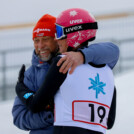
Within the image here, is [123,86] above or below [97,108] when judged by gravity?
below

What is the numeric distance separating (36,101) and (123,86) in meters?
3.05

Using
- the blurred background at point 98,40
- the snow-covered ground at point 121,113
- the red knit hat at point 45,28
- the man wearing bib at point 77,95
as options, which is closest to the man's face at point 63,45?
the man wearing bib at point 77,95

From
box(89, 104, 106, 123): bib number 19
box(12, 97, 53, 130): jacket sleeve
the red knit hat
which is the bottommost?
box(12, 97, 53, 130): jacket sleeve

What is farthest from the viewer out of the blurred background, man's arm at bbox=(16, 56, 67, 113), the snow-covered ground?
the blurred background

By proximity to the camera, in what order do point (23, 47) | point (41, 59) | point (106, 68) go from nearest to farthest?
point (106, 68)
point (41, 59)
point (23, 47)

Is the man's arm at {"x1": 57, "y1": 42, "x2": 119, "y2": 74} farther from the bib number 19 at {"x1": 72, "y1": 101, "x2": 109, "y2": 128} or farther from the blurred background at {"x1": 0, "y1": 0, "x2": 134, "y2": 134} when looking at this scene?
the blurred background at {"x1": 0, "y1": 0, "x2": 134, "y2": 134}

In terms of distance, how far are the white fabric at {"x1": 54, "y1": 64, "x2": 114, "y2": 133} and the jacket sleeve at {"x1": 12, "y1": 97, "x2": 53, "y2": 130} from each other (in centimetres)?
11

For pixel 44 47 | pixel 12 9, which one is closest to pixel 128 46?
pixel 44 47

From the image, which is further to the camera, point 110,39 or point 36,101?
point 110,39

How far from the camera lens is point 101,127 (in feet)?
5.58

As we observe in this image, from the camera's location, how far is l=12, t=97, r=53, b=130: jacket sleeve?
177 centimetres

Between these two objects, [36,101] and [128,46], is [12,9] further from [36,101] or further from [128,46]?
[36,101]

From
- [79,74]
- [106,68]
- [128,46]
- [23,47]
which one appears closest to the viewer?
[79,74]

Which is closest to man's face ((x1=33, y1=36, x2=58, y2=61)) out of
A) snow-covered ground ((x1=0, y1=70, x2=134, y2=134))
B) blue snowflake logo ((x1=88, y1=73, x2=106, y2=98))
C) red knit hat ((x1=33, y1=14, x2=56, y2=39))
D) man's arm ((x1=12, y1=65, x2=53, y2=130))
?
red knit hat ((x1=33, y1=14, x2=56, y2=39))
